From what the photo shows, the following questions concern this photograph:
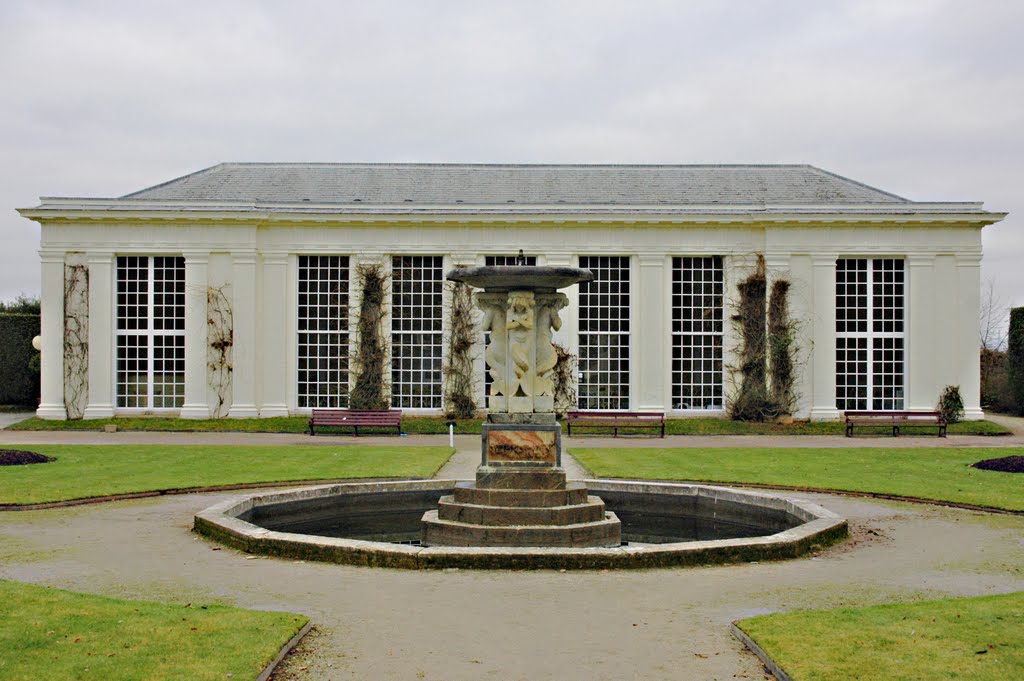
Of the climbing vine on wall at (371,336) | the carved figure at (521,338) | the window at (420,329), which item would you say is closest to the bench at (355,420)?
the climbing vine on wall at (371,336)

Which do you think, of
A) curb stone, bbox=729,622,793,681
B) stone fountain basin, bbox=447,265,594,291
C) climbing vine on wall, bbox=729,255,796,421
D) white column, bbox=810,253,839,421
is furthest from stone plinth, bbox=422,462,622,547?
white column, bbox=810,253,839,421

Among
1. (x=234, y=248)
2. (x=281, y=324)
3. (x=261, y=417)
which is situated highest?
(x=234, y=248)

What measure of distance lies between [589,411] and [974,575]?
2205cm

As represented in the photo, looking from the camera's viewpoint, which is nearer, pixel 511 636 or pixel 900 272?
pixel 511 636

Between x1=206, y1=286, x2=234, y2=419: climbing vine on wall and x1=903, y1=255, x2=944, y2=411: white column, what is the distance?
935 inches

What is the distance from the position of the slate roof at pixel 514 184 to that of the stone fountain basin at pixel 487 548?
20.8 m

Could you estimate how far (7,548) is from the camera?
11102mm

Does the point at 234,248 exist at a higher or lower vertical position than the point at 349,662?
higher

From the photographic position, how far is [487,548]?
→ 418 inches

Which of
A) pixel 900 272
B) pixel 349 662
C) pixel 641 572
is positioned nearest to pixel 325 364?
pixel 900 272

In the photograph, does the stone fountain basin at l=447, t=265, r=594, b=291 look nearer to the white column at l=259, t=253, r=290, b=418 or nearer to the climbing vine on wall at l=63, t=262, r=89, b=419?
the white column at l=259, t=253, r=290, b=418

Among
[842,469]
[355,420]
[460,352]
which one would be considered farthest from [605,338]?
[842,469]

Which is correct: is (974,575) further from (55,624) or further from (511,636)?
(55,624)

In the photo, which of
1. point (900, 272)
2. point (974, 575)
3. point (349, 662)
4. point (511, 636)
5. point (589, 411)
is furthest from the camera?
point (900, 272)
